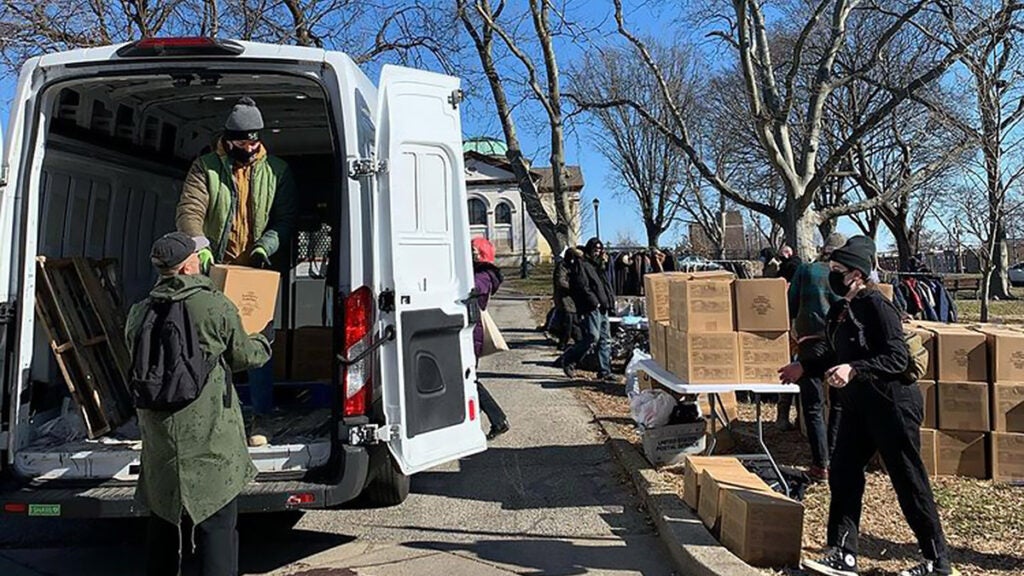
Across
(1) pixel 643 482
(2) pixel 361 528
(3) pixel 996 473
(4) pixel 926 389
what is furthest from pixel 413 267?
(3) pixel 996 473

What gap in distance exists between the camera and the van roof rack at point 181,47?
3.87 meters

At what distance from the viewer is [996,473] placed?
17.6 feet

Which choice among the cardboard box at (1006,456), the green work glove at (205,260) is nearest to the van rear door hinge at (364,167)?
the green work glove at (205,260)

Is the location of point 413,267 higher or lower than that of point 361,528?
higher

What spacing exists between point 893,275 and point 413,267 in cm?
1006

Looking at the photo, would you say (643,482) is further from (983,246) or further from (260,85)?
(983,246)

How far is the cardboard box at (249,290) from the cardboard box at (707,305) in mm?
2719

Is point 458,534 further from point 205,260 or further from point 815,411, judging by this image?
point 815,411

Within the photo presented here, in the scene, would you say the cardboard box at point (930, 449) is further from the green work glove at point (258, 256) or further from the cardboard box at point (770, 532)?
the green work glove at point (258, 256)

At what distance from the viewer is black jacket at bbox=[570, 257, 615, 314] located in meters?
9.76

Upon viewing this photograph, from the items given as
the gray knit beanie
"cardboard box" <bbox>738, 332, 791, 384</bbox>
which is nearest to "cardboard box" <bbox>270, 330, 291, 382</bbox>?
the gray knit beanie

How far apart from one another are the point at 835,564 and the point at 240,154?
13.0ft

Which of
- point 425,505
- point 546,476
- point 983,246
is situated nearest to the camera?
point 425,505

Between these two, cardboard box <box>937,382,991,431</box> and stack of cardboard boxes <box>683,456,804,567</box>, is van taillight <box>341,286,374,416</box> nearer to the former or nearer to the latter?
stack of cardboard boxes <box>683,456,804,567</box>
